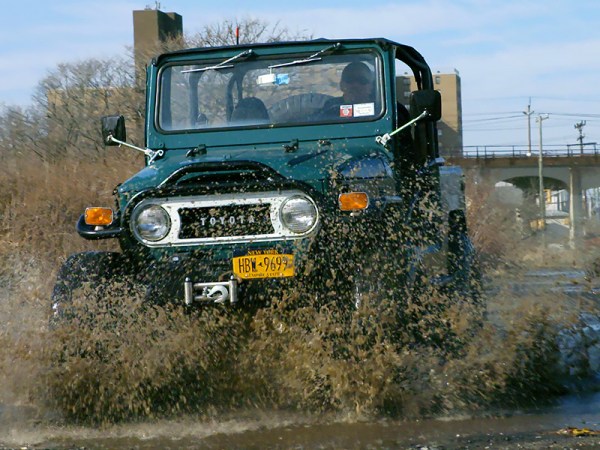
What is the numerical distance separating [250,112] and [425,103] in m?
1.28

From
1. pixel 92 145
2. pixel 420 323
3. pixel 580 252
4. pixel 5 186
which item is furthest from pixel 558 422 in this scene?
pixel 92 145

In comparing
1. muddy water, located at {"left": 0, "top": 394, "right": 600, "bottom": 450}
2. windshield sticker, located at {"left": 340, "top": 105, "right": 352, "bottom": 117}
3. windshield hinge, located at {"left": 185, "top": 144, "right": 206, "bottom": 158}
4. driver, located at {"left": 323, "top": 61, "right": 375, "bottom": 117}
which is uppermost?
driver, located at {"left": 323, "top": 61, "right": 375, "bottom": 117}

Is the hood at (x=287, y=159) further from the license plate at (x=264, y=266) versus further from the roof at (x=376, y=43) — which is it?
the roof at (x=376, y=43)

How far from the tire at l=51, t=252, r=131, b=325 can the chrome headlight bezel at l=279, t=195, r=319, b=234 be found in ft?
3.34

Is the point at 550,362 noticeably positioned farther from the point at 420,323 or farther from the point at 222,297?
the point at 222,297

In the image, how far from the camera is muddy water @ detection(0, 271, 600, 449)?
16.7ft

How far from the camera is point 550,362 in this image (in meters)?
6.59

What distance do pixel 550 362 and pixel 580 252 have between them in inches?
143

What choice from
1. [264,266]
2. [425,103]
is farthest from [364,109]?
[264,266]

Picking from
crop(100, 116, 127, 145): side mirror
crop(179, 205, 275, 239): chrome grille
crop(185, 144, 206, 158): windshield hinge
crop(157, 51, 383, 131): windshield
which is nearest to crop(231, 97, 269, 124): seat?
crop(157, 51, 383, 131): windshield

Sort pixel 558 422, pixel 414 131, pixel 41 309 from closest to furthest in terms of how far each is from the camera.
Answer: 1. pixel 558 422
2. pixel 41 309
3. pixel 414 131

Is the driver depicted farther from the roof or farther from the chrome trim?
the chrome trim

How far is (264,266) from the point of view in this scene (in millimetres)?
5816

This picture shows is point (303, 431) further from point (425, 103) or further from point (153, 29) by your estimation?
point (153, 29)
